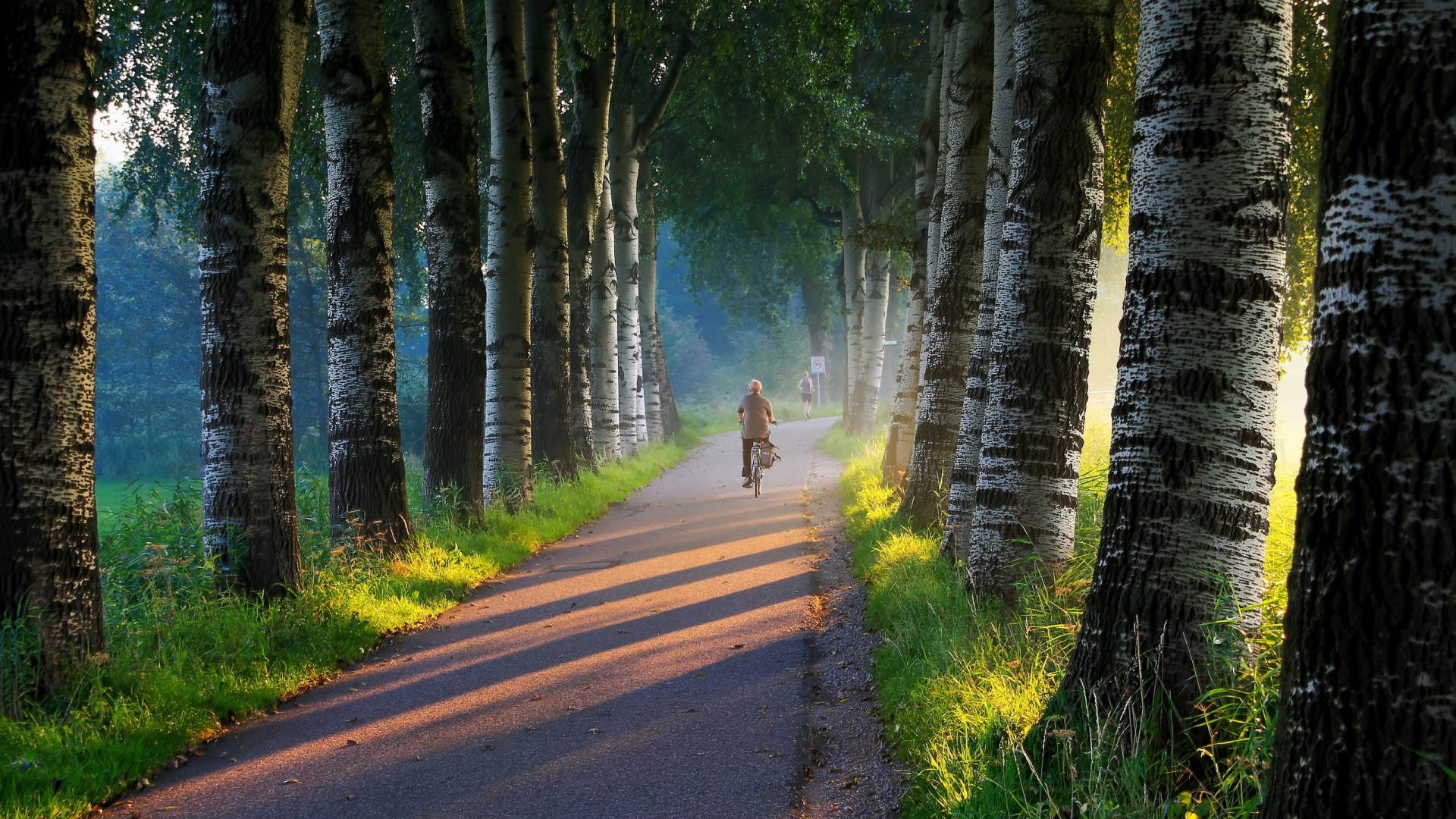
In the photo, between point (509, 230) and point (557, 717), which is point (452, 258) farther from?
point (557, 717)

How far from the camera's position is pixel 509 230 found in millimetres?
13156

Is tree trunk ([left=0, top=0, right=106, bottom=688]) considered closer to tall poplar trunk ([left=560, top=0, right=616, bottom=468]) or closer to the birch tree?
tall poplar trunk ([left=560, top=0, right=616, bottom=468])

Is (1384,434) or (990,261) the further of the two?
(990,261)

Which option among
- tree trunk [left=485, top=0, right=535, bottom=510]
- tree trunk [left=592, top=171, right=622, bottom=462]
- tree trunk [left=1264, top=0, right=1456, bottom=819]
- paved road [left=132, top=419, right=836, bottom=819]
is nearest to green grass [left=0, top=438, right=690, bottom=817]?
paved road [left=132, top=419, right=836, bottom=819]

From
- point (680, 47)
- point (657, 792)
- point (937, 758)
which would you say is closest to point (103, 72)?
point (680, 47)

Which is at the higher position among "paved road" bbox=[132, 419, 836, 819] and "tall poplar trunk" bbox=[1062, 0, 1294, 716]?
"tall poplar trunk" bbox=[1062, 0, 1294, 716]

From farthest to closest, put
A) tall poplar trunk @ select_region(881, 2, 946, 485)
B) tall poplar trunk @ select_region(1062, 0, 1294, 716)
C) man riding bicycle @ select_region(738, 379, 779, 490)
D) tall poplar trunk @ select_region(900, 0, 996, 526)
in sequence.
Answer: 1. man riding bicycle @ select_region(738, 379, 779, 490)
2. tall poplar trunk @ select_region(881, 2, 946, 485)
3. tall poplar trunk @ select_region(900, 0, 996, 526)
4. tall poplar trunk @ select_region(1062, 0, 1294, 716)

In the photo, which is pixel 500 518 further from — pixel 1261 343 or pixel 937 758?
pixel 1261 343

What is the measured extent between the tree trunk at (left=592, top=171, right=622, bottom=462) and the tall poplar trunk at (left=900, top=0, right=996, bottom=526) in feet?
29.2

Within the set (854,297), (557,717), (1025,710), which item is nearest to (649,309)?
(854,297)

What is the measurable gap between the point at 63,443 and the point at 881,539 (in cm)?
744

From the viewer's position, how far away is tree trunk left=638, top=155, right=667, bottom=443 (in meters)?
27.2

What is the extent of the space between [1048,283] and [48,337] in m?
5.84

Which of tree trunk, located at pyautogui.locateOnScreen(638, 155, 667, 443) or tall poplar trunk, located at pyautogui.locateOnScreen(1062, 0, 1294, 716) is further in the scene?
tree trunk, located at pyautogui.locateOnScreen(638, 155, 667, 443)
